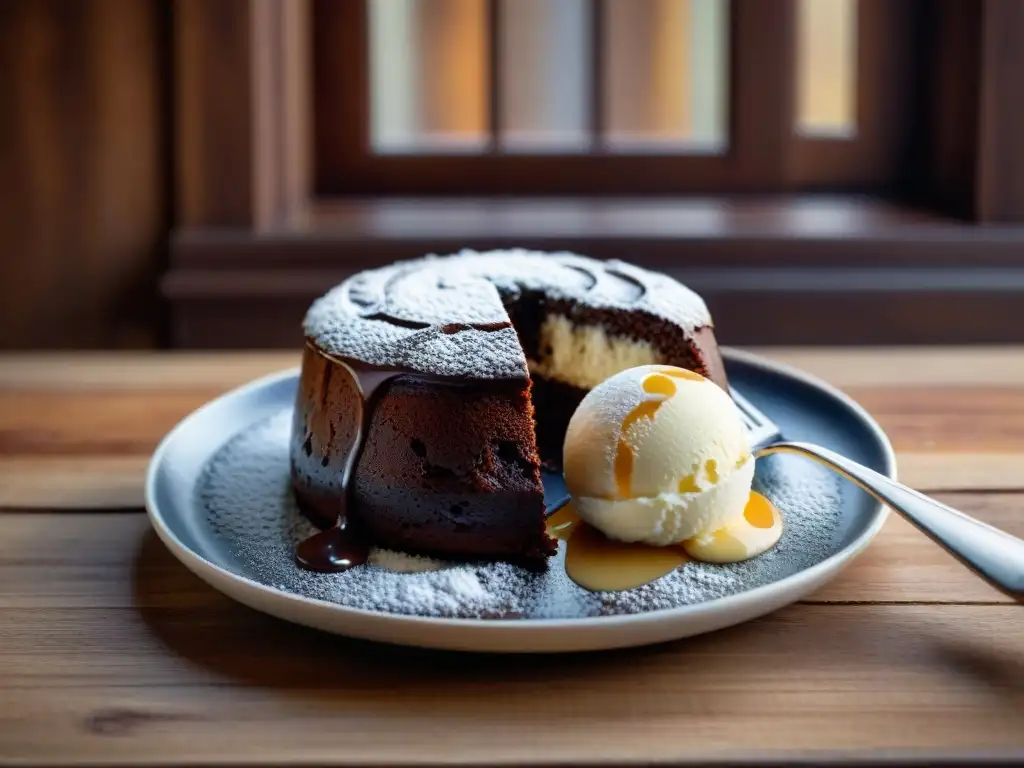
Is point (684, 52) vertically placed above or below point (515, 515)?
above

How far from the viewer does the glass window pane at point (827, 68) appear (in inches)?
83.4

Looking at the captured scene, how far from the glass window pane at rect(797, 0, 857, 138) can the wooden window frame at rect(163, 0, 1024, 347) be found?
245 millimetres

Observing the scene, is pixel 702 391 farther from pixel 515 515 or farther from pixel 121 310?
pixel 121 310

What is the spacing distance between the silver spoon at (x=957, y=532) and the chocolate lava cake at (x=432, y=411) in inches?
9.2

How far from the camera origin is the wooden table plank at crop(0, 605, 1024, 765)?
2.11 feet

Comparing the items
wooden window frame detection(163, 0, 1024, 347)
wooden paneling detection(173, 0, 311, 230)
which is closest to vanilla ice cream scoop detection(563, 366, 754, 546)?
wooden window frame detection(163, 0, 1024, 347)

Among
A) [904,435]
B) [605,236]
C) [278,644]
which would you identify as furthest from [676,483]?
[605,236]

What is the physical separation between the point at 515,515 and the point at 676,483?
0.41 feet

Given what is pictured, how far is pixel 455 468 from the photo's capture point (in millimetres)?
934

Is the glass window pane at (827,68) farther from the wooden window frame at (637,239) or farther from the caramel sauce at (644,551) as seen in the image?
the caramel sauce at (644,551)

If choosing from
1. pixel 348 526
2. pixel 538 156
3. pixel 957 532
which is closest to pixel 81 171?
pixel 538 156

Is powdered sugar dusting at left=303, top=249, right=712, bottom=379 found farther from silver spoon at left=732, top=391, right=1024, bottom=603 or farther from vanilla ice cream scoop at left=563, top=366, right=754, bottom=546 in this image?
silver spoon at left=732, top=391, right=1024, bottom=603

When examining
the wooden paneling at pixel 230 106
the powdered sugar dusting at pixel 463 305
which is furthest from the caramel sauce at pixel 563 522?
the wooden paneling at pixel 230 106

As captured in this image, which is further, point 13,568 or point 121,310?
point 121,310
